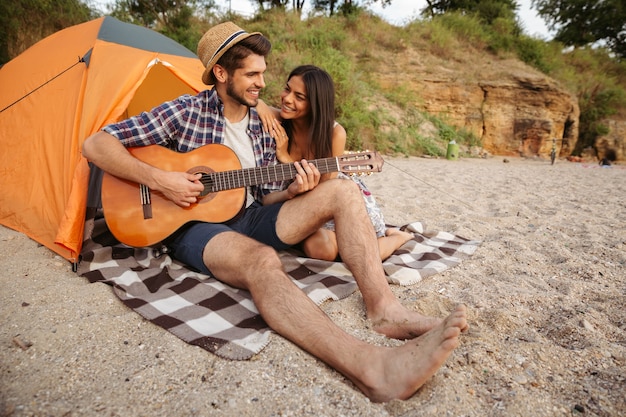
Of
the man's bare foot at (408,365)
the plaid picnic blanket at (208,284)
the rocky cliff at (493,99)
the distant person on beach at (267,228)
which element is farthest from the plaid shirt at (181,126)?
the rocky cliff at (493,99)

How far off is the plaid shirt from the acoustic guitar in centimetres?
9

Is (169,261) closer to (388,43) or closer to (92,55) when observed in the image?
(92,55)

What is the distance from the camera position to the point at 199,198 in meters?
2.17

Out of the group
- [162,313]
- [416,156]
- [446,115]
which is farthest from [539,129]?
[162,313]

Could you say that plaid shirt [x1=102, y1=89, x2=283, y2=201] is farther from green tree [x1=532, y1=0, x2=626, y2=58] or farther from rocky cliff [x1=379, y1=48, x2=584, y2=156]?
green tree [x1=532, y1=0, x2=626, y2=58]

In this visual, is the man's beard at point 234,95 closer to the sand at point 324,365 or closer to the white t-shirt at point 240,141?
the white t-shirt at point 240,141

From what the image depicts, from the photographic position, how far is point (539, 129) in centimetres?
1223

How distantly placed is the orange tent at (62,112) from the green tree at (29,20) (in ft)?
17.1

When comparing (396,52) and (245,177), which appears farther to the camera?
(396,52)

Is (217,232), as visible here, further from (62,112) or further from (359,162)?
(62,112)

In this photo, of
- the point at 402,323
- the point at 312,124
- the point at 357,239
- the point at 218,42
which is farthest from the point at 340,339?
the point at 218,42

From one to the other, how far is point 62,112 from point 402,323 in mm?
2877

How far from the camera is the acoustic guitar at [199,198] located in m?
2.11

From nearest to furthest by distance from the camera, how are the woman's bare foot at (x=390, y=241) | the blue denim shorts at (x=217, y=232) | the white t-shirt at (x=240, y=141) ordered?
the blue denim shorts at (x=217, y=232), the white t-shirt at (x=240, y=141), the woman's bare foot at (x=390, y=241)
